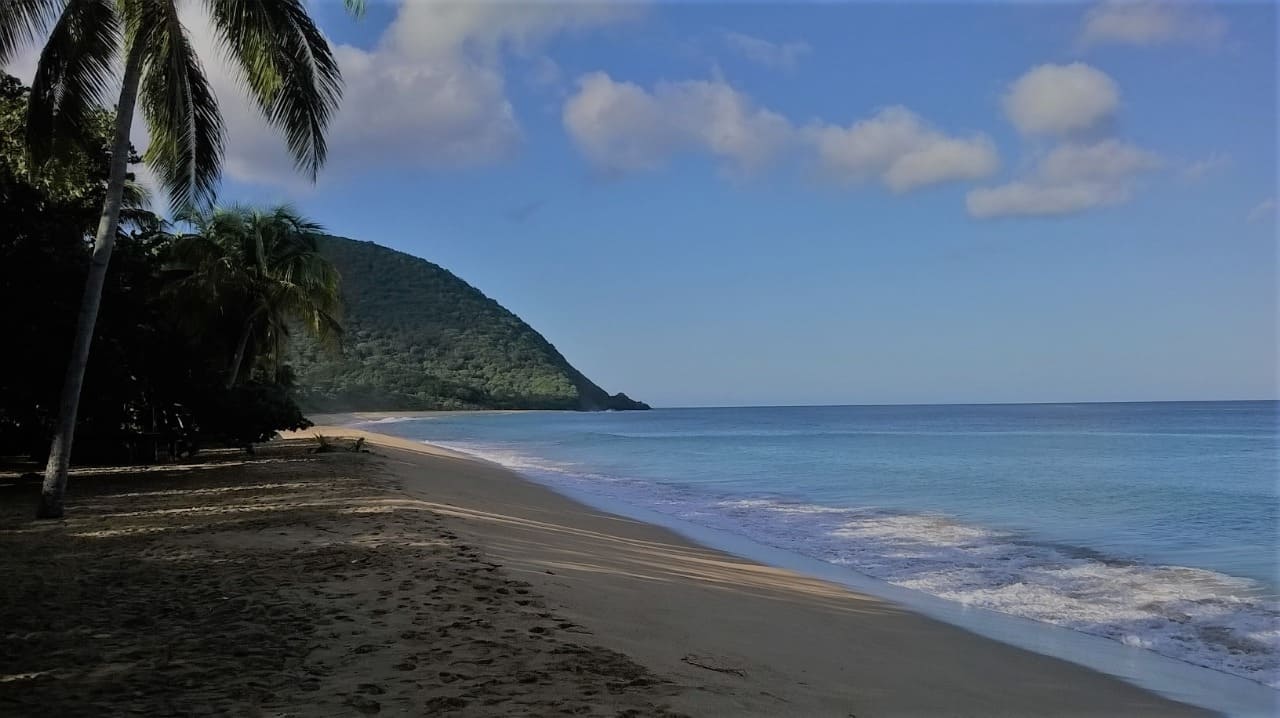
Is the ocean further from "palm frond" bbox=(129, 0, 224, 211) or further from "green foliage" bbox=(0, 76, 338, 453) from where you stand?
"palm frond" bbox=(129, 0, 224, 211)

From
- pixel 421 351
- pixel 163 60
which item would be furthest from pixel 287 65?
pixel 421 351

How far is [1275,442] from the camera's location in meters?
40.2

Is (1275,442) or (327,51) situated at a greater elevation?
(327,51)

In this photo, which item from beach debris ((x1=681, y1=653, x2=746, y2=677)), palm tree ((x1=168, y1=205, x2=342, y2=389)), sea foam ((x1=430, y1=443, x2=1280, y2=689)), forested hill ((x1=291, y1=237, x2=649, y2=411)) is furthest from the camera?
forested hill ((x1=291, y1=237, x2=649, y2=411))

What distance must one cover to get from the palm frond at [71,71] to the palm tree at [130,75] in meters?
0.01

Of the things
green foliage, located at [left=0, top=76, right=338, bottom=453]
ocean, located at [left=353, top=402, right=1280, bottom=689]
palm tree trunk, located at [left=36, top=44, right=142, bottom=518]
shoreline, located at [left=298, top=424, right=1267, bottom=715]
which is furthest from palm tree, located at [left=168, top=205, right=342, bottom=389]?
shoreline, located at [left=298, top=424, right=1267, bottom=715]

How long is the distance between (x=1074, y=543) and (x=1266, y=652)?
5590 millimetres

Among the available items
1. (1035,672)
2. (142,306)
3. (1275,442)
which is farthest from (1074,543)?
(1275,442)

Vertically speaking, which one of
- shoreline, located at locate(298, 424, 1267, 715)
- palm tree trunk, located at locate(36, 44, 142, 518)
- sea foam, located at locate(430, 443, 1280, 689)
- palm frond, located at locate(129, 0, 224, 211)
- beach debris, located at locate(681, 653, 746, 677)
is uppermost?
palm frond, located at locate(129, 0, 224, 211)

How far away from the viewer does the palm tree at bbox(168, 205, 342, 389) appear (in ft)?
67.6

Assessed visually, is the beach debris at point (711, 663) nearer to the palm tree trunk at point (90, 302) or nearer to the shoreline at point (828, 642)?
the shoreline at point (828, 642)

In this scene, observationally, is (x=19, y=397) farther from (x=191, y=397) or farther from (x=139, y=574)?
(x=139, y=574)

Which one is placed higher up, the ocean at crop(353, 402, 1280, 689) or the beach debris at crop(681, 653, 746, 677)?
the beach debris at crop(681, 653, 746, 677)

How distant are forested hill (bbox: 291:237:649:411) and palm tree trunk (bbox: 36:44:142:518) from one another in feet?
234
